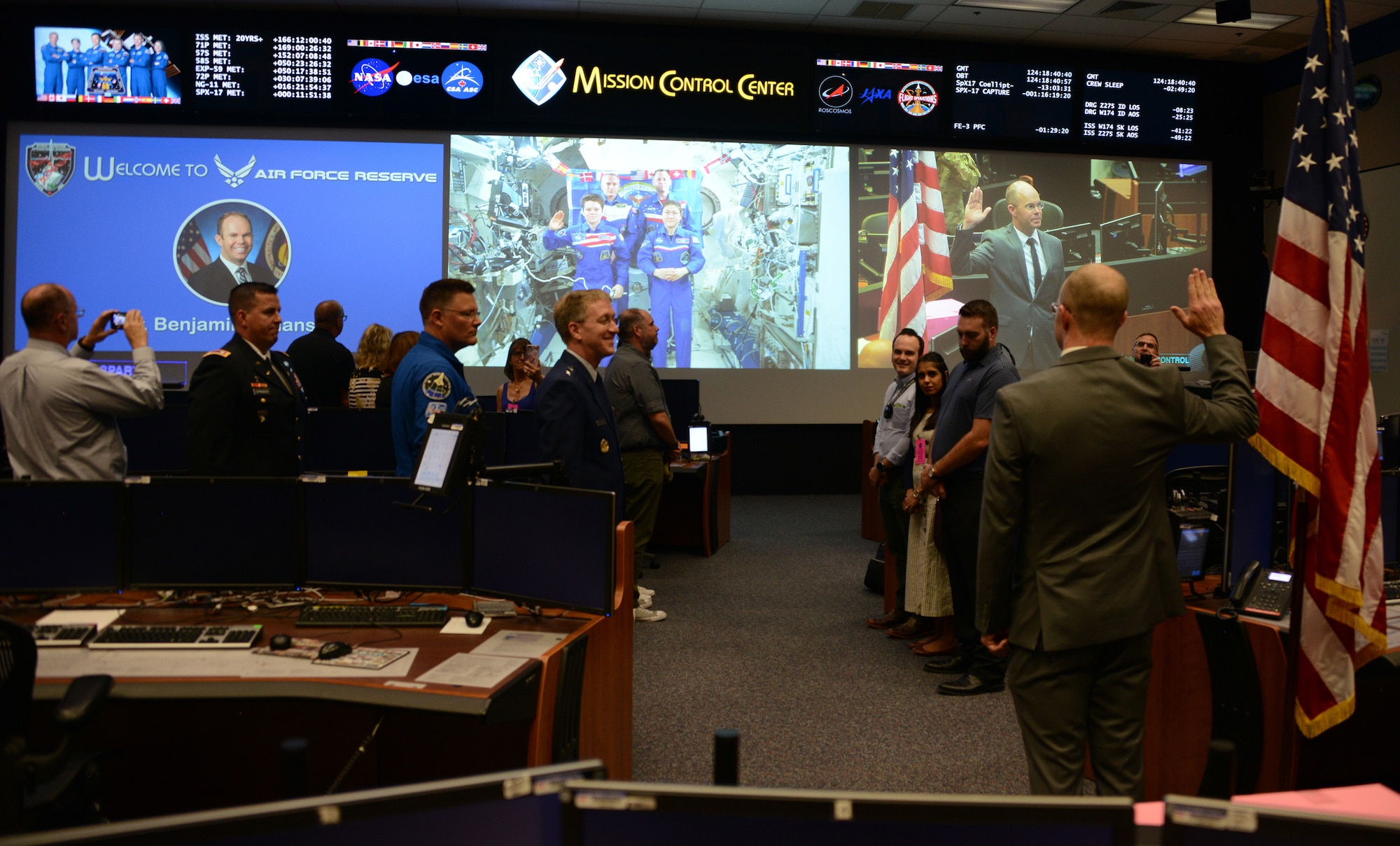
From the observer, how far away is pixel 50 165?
22.1 ft

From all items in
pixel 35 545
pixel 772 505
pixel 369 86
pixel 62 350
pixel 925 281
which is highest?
pixel 369 86

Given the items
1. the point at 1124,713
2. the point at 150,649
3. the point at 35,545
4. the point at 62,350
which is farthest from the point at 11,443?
the point at 1124,713

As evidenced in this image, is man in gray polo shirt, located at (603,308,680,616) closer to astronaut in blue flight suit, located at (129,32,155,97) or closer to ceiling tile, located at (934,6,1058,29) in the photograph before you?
ceiling tile, located at (934,6,1058,29)

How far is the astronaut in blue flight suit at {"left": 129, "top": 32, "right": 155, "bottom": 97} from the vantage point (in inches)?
260

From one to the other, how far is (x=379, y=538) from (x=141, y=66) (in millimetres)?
5804

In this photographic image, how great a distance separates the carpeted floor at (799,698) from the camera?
2973 millimetres

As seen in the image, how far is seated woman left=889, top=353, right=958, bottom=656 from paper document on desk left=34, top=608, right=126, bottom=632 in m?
2.85

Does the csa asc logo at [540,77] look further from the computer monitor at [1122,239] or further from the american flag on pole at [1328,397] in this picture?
the american flag on pole at [1328,397]

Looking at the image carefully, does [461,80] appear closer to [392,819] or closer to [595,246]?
[595,246]

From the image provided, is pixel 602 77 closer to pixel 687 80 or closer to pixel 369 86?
pixel 687 80

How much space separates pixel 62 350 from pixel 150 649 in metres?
1.37

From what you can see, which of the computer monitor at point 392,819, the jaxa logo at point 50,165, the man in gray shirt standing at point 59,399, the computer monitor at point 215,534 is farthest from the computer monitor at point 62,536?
the jaxa logo at point 50,165

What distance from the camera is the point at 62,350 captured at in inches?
120

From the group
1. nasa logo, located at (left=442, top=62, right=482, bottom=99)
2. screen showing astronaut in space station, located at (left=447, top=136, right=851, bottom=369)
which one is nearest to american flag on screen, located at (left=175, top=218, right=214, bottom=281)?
screen showing astronaut in space station, located at (left=447, top=136, right=851, bottom=369)
